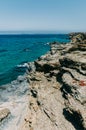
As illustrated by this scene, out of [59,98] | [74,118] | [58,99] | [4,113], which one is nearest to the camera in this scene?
[74,118]

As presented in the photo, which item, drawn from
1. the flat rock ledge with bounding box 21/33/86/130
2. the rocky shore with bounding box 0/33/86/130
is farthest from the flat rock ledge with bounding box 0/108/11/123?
the flat rock ledge with bounding box 21/33/86/130

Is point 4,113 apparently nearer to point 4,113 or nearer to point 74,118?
point 4,113

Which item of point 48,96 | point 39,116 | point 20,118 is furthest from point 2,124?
point 48,96

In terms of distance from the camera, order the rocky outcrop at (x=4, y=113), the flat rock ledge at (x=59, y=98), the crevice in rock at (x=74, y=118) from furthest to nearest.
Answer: the rocky outcrop at (x=4, y=113) < the flat rock ledge at (x=59, y=98) < the crevice in rock at (x=74, y=118)

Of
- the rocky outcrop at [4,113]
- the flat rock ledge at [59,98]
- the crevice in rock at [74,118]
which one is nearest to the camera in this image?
the crevice in rock at [74,118]

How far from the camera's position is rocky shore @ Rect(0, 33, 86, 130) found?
73.0ft

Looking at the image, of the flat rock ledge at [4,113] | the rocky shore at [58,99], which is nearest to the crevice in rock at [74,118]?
the rocky shore at [58,99]

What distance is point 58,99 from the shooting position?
87.0ft

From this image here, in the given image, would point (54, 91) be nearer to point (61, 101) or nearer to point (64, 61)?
point (61, 101)

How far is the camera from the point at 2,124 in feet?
78.1

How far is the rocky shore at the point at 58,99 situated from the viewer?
22.3m

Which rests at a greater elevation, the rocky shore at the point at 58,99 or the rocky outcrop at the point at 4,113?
the rocky shore at the point at 58,99

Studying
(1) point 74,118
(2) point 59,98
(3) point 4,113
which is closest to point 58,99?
(2) point 59,98

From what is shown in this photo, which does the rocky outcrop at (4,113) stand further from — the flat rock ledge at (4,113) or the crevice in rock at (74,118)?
the crevice in rock at (74,118)
